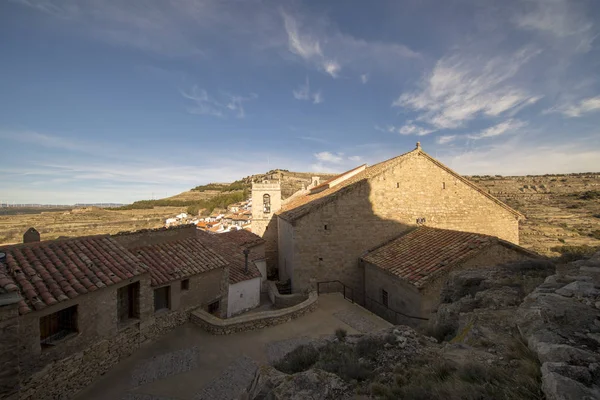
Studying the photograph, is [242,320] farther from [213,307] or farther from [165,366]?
[165,366]

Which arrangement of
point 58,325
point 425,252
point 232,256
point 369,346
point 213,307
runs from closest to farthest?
point 369,346, point 58,325, point 425,252, point 213,307, point 232,256

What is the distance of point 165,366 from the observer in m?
7.64

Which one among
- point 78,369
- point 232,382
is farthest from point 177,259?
point 232,382

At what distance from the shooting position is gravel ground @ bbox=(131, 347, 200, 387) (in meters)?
7.16

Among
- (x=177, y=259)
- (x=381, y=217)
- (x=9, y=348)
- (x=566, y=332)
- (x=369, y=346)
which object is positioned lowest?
(x=9, y=348)

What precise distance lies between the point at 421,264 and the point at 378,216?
390cm

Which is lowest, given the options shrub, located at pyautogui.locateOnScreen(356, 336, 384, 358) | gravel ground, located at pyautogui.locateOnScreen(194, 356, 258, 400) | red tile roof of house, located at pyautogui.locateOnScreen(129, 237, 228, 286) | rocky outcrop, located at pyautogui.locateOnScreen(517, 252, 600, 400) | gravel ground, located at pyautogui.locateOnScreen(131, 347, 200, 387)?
gravel ground, located at pyautogui.locateOnScreen(194, 356, 258, 400)

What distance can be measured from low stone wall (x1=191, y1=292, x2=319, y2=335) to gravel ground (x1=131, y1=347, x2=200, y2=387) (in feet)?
3.57

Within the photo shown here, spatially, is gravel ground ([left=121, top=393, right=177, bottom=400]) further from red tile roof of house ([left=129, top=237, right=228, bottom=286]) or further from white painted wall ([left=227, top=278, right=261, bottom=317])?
white painted wall ([left=227, top=278, right=261, bottom=317])

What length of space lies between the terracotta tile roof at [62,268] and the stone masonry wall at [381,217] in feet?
23.5

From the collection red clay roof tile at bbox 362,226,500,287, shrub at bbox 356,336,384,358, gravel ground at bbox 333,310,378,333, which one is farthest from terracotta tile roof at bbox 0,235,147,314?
red clay roof tile at bbox 362,226,500,287

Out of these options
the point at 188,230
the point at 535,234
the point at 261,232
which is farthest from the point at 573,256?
the point at 535,234

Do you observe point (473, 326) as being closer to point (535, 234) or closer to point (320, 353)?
point (320, 353)

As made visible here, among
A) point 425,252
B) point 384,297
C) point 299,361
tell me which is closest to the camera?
point 299,361
